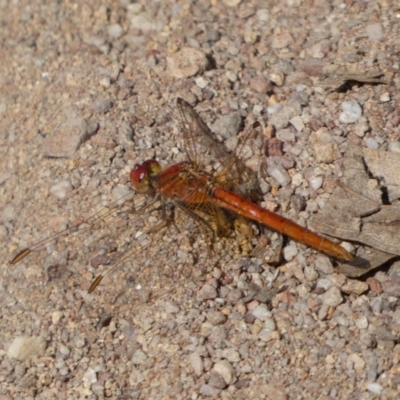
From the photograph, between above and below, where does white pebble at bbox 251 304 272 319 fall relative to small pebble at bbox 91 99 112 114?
below

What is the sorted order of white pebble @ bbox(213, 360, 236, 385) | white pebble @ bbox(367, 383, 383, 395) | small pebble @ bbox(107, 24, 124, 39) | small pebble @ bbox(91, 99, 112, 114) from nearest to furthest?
white pebble @ bbox(367, 383, 383, 395) → white pebble @ bbox(213, 360, 236, 385) → small pebble @ bbox(91, 99, 112, 114) → small pebble @ bbox(107, 24, 124, 39)

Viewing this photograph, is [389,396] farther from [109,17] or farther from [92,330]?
[109,17]

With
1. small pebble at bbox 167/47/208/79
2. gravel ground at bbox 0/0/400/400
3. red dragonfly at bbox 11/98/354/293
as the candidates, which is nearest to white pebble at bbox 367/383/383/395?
gravel ground at bbox 0/0/400/400

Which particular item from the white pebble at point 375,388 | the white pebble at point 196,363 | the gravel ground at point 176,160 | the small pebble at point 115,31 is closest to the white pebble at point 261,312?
the gravel ground at point 176,160

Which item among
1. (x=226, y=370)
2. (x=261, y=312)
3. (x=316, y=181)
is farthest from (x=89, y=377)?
(x=316, y=181)

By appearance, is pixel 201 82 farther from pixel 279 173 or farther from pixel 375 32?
pixel 375 32

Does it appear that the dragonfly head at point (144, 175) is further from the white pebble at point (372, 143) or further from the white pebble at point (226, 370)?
the white pebble at point (372, 143)

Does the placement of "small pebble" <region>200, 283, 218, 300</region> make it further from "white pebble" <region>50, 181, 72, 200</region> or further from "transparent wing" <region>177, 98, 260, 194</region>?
"white pebble" <region>50, 181, 72, 200</region>

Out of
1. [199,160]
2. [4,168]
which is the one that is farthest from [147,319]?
[4,168]
